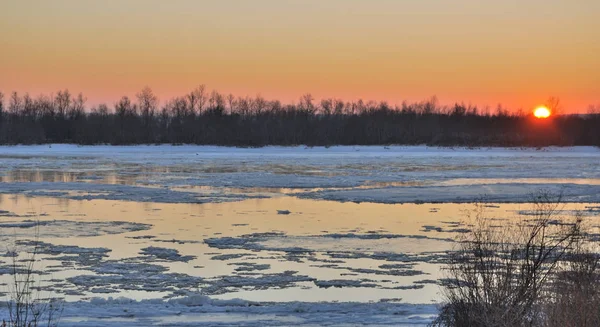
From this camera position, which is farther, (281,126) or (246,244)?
(281,126)

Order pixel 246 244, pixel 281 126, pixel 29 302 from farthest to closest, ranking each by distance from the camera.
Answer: pixel 281 126, pixel 246 244, pixel 29 302

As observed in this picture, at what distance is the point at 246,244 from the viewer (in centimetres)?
1274

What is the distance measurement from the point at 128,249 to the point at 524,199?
1254 cm

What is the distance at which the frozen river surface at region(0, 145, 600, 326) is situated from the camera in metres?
8.55

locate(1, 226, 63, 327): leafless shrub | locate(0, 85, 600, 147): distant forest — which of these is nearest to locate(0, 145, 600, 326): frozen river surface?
locate(1, 226, 63, 327): leafless shrub

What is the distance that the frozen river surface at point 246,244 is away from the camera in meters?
8.55

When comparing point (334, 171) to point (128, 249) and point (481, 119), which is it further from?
point (481, 119)

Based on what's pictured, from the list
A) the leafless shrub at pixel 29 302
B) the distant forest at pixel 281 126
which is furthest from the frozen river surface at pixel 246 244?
the distant forest at pixel 281 126

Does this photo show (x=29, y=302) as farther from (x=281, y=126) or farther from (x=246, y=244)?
(x=281, y=126)

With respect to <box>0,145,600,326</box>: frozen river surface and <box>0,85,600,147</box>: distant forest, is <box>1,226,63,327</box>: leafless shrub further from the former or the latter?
<box>0,85,600,147</box>: distant forest

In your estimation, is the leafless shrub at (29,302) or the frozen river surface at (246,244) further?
the frozen river surface at (246,244)

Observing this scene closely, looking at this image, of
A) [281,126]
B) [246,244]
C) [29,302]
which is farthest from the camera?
[281,126]

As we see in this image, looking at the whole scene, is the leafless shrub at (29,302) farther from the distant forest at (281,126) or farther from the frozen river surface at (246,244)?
the distant forest at (281,126)

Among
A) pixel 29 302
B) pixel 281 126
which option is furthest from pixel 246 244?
pixel 281 126
